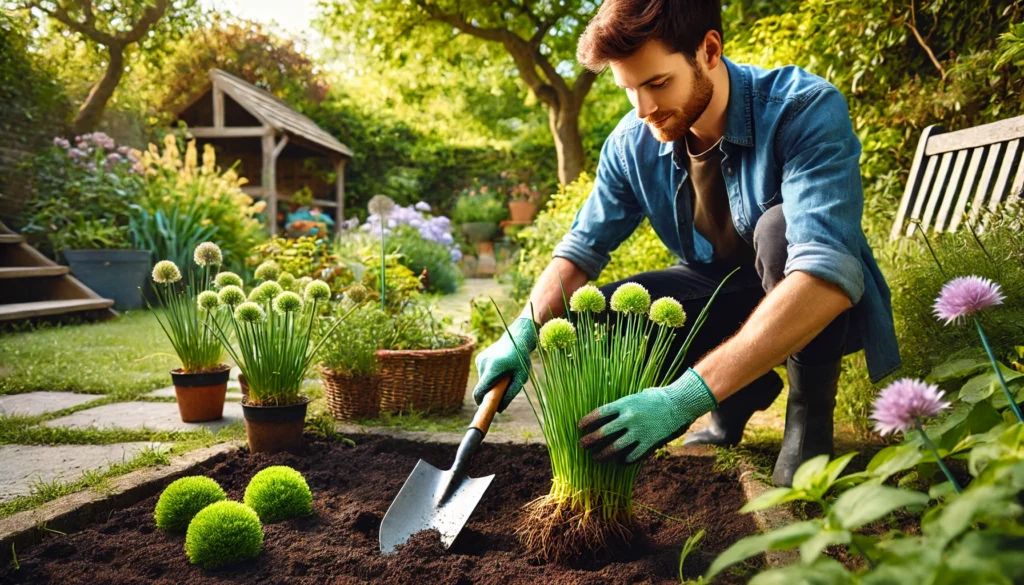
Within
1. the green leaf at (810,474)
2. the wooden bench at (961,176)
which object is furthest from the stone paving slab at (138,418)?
the wooden bench at (961,176)

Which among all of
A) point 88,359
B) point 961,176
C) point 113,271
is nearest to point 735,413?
point 961,176

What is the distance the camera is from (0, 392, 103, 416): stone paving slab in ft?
8.50

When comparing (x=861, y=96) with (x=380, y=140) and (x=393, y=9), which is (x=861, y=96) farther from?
(x=380, y=140)

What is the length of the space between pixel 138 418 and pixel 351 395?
0.81 metres

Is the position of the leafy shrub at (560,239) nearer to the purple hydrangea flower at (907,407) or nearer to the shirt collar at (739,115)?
the shirt collar at (739,115)

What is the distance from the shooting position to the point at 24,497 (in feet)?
5.23

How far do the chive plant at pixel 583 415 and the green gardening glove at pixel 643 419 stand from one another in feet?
0.18

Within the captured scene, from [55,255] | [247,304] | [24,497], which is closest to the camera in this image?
[24,497]

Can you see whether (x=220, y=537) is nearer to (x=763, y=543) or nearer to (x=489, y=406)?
(x=489, y=406)

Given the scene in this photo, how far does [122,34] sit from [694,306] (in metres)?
8.83

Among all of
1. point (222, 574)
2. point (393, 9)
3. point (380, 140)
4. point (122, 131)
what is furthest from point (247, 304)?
point (380, 140)

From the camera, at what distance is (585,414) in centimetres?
139

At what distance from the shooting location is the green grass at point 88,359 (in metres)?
3.06

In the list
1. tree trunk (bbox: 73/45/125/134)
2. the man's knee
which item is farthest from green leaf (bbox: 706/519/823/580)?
tree trunk (bbox: 73/45/125/134)
